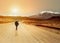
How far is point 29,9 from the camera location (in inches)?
62.7

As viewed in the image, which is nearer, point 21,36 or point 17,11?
point 21,36

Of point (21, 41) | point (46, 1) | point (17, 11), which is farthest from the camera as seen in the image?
point (46, 1)

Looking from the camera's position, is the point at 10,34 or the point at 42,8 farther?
the point at 42,8

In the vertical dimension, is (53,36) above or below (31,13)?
below

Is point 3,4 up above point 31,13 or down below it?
above

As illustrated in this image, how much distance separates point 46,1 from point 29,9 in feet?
0.82

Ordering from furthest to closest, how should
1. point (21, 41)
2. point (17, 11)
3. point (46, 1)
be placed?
point (46, 1)
point (17, 11)
point (21, 41)

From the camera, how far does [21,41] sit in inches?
22.6

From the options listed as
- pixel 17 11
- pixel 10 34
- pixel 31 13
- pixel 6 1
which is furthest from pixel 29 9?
pixel 10 34

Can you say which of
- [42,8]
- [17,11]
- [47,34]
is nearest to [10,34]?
[47,34]

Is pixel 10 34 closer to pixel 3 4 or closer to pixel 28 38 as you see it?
pixel 28 38

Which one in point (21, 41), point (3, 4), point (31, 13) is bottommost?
point (21, 41)

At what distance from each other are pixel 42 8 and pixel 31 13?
0.17 metres

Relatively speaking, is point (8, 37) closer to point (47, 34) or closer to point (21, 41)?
point (21, 41)
